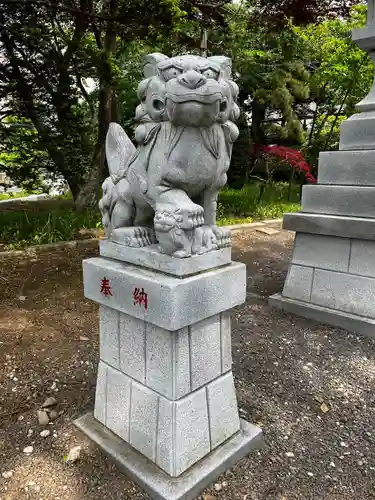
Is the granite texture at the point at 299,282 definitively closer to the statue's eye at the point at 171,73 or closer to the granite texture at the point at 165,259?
the granite texture at the point at 165,259

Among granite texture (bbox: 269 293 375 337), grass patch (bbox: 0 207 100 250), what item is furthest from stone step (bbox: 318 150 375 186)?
grass patch (bbox: 0 207 100 250)

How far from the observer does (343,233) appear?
410 centimetres

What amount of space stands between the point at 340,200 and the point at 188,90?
2.96 metres

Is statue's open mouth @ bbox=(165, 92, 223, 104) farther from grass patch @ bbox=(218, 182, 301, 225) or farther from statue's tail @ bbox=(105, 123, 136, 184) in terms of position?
grass patch @ bbox=(218, 182, 301, 225)

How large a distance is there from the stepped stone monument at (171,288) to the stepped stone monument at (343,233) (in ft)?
7.28

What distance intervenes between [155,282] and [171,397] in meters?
0.63

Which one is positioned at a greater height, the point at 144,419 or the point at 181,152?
the point at 181,152

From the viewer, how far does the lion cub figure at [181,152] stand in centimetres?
183

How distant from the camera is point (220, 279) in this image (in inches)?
84.7

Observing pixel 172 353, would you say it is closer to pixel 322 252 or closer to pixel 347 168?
pixel 322 252

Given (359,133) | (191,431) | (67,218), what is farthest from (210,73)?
(67,218)

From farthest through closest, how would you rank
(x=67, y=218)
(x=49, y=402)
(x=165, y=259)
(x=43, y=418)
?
(x=67, y=218)
(x=49, y=402)
(x=43, y=418)
(x=165, y=259)

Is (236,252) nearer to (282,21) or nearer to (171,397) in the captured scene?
(282,21)

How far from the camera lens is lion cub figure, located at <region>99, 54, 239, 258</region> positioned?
1.83m
